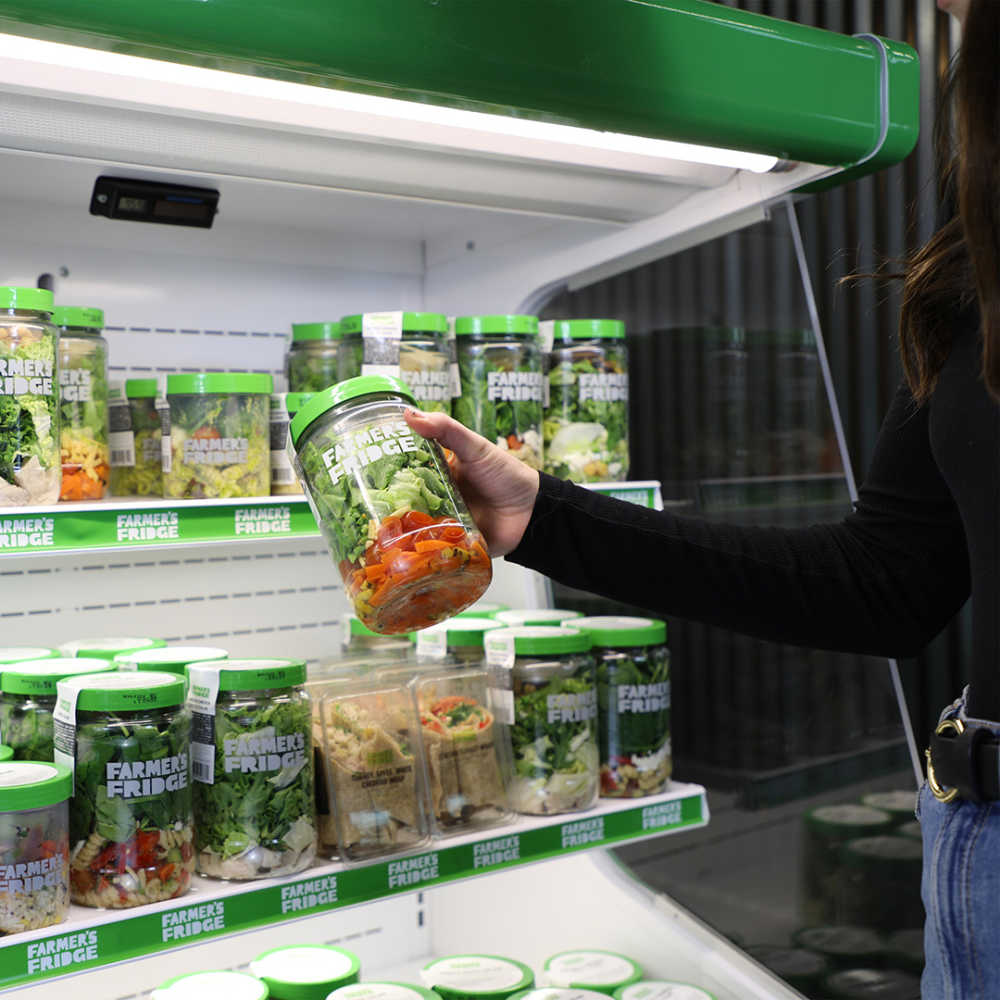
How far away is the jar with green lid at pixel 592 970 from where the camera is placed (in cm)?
184

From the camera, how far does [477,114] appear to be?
134 cm

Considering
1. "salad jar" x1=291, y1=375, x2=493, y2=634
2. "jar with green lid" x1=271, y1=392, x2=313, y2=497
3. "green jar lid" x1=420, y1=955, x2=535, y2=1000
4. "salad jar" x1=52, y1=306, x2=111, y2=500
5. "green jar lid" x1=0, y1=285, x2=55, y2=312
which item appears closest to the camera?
"salad jar" x1=291, y1=375, x2=493, y2=634

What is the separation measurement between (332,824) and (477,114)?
89cm

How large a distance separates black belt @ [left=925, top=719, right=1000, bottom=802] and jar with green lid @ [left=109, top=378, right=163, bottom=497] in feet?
3.43

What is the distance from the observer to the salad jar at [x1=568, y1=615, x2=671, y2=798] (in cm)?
171

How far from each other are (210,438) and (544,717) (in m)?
0.60

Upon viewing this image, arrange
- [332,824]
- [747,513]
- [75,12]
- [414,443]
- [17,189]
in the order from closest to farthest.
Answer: [75,12]
[414,443]
[332,824]
[17,189]
[747,513]

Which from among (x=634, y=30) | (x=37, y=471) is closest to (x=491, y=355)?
(x=634, y=30)

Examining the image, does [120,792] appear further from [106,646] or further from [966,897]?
[966,897]

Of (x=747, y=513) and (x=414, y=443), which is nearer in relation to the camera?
(x=414, y=443)

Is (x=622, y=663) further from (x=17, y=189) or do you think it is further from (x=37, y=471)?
(x=17, y=189)

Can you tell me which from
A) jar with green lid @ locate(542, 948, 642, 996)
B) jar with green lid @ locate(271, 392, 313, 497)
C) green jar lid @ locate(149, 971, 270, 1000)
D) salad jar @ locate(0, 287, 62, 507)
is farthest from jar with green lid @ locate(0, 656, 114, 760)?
jar with green lid @ locate(542, 948, 642, 996)

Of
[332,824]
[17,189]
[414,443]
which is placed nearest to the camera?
[414,443]

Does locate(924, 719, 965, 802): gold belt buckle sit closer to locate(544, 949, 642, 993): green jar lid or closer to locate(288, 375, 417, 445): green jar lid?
locate(288, 375, 417, 445): green jar lid
